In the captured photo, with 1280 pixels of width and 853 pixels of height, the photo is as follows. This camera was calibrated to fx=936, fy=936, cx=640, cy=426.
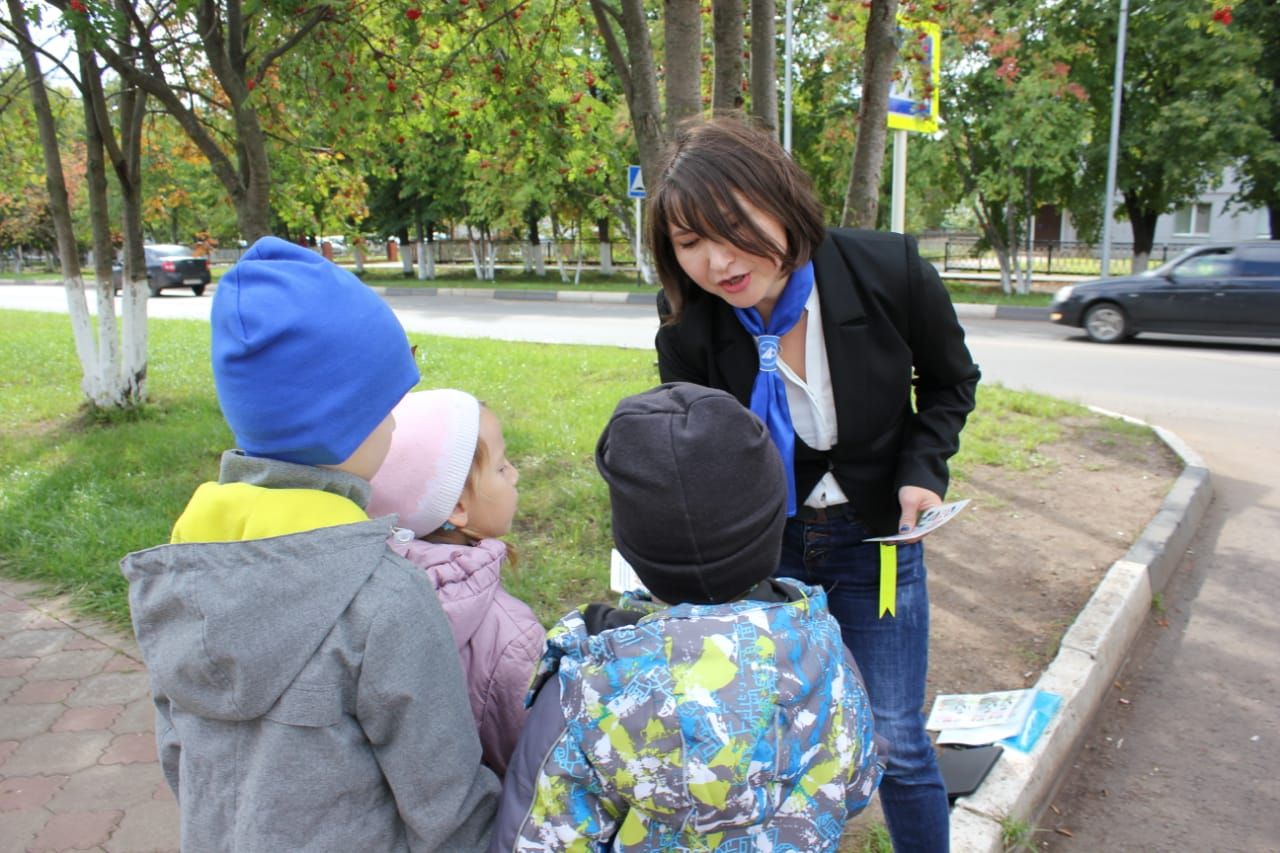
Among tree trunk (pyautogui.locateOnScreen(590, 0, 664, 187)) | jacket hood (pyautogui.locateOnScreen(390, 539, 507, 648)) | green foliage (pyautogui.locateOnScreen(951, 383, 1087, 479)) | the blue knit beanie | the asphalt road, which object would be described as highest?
tree trunk (pyautogui.locateOnScreen(590, 0, 664, 187))

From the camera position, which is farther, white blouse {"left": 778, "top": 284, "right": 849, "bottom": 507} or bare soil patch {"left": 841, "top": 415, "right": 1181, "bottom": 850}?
bare soil patch {"left": 841, "top": 415, "right": 1181, "bottom": 850}

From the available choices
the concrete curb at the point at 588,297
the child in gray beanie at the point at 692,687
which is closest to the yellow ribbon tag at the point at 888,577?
the child in gray beanie at the point at 692,687

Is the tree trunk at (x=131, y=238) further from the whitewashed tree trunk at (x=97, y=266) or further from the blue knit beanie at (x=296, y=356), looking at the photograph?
the blue knit beanie at (x=296, y=356)

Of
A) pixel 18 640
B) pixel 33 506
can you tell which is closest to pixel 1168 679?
pixel 18 640

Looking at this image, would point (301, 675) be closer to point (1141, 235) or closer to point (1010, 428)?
point (1010, 428)

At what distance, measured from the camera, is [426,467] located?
5.31 ft

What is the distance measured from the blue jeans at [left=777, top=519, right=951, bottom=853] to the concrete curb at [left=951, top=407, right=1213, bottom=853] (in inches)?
20.4

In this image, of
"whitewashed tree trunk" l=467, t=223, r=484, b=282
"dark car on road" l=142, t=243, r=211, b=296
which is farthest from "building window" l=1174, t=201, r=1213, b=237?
"dark car on road" l=142, t=243, r=211, b=296

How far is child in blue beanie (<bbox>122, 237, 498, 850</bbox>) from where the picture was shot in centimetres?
121

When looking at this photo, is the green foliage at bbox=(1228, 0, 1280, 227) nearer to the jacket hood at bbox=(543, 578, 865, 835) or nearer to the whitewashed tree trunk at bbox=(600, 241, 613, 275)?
the whitewashed tree trunk at bbox=(600, 241, 613, 275)

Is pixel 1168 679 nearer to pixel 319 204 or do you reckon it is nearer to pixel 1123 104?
pixel 319 204

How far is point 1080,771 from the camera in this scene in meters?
3.02

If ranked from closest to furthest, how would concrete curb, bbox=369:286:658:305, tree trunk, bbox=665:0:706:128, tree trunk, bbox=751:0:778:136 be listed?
tree trunk, bbox=665:0:706:128
tree trunk, bbox=751:0:778:136
concrete curb, bbox=369:286:658:305

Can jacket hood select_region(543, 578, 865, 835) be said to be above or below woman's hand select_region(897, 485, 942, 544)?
below
